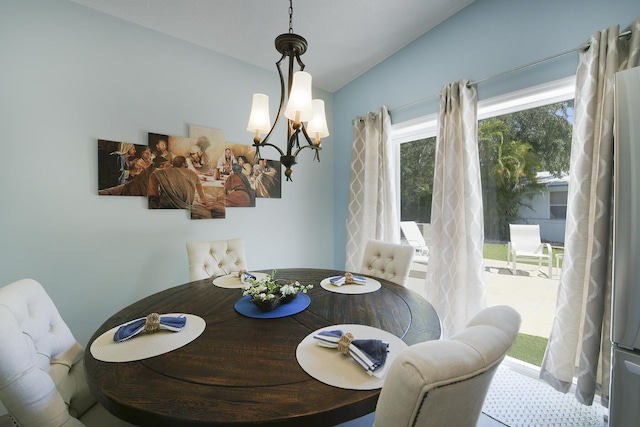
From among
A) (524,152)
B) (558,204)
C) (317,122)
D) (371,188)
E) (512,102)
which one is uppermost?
(512,102)

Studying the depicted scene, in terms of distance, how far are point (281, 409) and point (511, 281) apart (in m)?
2.20

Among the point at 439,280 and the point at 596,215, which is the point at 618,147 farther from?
the point at 439,280

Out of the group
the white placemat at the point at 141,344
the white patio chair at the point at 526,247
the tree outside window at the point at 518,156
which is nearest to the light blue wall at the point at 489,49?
the tree outside window at the point at 518,156

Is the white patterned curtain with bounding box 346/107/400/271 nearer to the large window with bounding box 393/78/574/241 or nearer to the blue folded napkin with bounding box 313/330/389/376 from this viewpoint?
the large window with bounding box 393/78/574/241

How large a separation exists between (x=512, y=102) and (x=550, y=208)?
32.1 inches

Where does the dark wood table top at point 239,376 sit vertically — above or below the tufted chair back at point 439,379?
below

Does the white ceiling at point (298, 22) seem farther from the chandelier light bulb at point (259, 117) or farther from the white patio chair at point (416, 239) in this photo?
the white patio chair at point (416, 239)

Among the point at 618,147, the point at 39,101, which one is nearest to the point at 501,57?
the point at 618,147

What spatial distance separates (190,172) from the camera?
2.35 meters

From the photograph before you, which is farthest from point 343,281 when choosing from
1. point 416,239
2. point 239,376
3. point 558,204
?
point 558,204

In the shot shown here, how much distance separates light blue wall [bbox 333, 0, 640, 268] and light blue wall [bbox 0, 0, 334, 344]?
1642 mm

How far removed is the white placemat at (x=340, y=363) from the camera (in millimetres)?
730

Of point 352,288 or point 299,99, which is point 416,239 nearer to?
point 352,288

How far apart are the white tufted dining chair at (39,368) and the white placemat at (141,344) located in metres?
0.15
